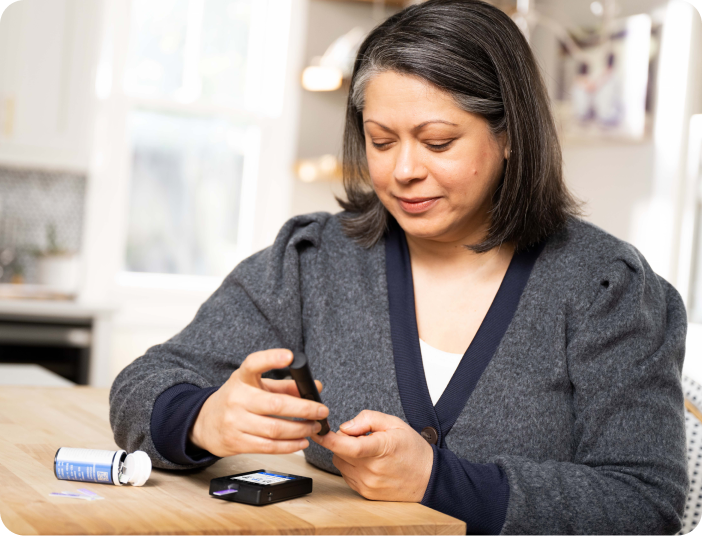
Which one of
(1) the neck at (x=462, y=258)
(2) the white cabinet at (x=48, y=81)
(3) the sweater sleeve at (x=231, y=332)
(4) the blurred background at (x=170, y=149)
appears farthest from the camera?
(2) the white cabinet at (x=48, y=81)

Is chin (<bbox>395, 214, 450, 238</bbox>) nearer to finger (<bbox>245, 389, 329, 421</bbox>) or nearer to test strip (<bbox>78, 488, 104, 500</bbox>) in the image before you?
finger (<bbox>245, 389, 329, 421</bbox>)

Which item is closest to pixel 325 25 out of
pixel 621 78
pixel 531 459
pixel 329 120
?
pixel 329 120

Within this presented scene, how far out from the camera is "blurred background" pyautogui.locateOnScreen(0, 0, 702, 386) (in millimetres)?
3239

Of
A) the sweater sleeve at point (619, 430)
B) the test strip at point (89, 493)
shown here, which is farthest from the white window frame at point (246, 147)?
the test strip at point (89, 493)

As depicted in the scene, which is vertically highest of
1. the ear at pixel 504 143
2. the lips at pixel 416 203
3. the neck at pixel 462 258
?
the ear at pixel 504 143

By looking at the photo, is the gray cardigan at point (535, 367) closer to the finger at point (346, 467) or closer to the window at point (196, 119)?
the finger at point (346, 467)

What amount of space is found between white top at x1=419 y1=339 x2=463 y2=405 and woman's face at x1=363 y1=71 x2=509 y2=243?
0.18m

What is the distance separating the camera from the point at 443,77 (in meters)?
1.15

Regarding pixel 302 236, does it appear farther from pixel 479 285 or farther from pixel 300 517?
pixel 300 517

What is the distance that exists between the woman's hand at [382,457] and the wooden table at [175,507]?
0.02m

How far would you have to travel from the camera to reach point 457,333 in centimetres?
124

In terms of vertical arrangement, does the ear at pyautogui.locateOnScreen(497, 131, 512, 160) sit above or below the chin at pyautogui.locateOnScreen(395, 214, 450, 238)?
above

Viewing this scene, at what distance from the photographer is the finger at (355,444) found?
912 millimetres

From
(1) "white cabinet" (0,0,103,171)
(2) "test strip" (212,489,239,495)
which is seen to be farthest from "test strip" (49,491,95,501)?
(1) "white cabinet" (0,0,103,171)
